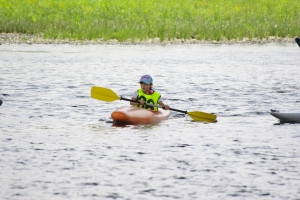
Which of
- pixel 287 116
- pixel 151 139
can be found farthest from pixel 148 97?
pixel 287 116

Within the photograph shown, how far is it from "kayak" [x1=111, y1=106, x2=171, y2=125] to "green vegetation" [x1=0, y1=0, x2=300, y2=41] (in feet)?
66.3

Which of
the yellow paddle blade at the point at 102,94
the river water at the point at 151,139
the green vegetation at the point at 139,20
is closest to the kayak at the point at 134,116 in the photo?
the river water at the point at 151,139

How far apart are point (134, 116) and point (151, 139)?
3.99 ft

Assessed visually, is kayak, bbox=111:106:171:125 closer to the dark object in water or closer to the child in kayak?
the child in kayak

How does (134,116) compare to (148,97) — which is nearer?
(134,116)

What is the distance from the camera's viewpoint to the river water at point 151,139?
8.73m

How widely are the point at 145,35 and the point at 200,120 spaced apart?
20.3 m

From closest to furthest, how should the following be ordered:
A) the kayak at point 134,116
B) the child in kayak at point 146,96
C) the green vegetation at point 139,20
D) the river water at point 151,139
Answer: the river water at point 151,139
the kayak at point 134,116
the child in kayak at point 146,96
the green vegetation at point 139,20

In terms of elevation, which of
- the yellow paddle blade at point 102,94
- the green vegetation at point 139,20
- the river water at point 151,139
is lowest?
the river water at point 151,139

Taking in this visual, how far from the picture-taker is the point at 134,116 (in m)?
13.0

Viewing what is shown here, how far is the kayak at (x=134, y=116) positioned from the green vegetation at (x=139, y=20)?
66.3ft

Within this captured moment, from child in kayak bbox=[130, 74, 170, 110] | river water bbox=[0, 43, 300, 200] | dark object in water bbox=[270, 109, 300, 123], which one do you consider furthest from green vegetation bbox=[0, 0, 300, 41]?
dark object in water bbox=[270, 109, 300, 123]

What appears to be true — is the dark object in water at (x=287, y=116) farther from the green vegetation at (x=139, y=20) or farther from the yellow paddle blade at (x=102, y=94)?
the green vegetation at (x=139, y=20)

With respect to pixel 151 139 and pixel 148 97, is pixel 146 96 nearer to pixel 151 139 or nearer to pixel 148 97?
pixel 148 97
